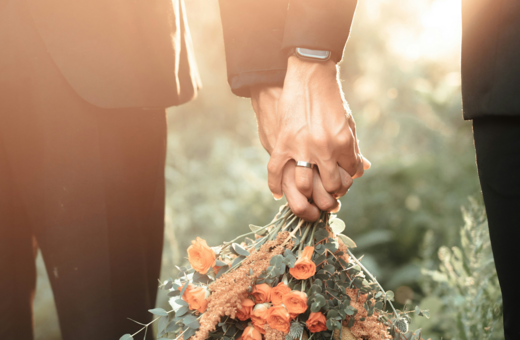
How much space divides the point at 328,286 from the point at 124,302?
72cm

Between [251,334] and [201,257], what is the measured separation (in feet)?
0.69

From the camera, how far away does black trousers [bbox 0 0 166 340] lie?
1.15m

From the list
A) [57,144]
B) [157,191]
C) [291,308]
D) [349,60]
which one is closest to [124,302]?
[157,191]

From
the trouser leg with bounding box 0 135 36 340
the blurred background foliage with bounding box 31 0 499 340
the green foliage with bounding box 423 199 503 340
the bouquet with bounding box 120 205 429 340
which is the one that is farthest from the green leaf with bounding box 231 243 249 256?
the blurred background foliage with bounding box 31 0 499 340

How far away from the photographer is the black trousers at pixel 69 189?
1147 mm

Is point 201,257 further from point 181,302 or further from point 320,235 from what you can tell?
point 320,235

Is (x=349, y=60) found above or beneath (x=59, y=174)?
beneath

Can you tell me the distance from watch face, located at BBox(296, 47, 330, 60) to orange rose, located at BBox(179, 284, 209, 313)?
679mm

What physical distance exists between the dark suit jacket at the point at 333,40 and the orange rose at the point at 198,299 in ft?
2.10

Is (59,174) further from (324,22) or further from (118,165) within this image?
(324,22)

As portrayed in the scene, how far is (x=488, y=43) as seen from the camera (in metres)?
0.96

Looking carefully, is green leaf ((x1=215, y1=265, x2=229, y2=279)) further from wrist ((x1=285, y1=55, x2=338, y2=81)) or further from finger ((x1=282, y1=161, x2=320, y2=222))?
wrist ((x1=285, y1=55, x2=338, y2=81))

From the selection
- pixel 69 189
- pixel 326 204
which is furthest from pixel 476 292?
pixel 69 189

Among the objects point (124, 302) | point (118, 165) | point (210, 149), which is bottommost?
point (210, 149)
